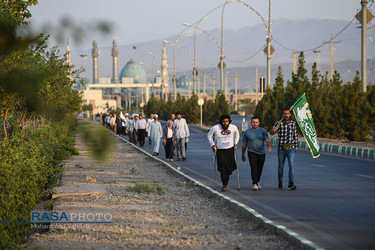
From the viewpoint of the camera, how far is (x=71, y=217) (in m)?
8.31

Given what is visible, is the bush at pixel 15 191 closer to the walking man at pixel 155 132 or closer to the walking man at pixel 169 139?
the walking man at pixel 169 139

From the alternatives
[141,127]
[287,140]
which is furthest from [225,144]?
[141,127]

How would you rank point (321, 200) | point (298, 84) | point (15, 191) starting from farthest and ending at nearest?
point (298, 84), point (321, 200), point (15, 191)

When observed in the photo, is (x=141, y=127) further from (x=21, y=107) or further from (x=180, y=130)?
(x=21, y=107)

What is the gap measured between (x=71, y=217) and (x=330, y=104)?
92.9 feet

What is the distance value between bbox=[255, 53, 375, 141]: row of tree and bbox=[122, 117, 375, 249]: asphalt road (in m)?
11.4

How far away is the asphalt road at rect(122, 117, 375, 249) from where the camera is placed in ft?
23.1

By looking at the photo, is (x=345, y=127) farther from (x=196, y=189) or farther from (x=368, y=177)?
(x=196, y=189)

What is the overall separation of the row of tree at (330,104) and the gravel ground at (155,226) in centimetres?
1913

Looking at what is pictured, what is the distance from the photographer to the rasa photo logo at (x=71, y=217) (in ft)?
26.5

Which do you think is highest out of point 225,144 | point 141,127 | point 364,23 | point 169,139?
point 364,23

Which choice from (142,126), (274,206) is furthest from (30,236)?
(142,126)

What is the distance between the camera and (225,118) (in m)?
11.9

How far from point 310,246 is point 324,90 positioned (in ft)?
112
